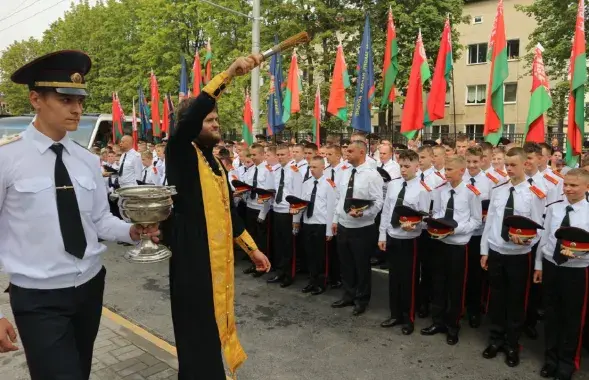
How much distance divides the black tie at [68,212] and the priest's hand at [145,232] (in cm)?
29

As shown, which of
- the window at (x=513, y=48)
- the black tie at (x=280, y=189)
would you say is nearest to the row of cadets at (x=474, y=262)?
the black tie at (x=280, y=189)

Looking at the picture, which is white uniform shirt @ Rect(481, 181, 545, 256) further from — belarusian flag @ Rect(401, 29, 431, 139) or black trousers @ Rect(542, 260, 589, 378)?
belarusian flag @ Rect(401, 29, 431, 139)

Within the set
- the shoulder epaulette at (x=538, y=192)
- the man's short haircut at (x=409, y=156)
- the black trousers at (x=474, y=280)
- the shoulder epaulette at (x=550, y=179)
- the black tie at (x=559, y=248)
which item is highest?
the man's short haircut at (x=409, y=156)

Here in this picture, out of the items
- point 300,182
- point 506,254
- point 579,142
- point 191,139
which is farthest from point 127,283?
point 579,142

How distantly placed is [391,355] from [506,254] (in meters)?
1.54

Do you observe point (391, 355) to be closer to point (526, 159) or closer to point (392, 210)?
point (392, 210)

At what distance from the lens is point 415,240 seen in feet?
18.0

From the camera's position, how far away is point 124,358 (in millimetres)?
4320

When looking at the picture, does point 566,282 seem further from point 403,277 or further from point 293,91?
point 293,91

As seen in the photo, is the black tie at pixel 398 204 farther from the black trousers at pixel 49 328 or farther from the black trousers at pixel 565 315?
the black trousers at pixel 49 328

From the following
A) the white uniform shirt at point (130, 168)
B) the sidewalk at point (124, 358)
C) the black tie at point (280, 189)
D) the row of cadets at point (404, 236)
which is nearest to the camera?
the sidewalk at point (124, 358)

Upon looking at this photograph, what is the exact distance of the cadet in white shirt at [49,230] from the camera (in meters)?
2.39

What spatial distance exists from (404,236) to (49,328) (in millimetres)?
4003

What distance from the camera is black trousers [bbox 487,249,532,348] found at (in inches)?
183
